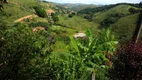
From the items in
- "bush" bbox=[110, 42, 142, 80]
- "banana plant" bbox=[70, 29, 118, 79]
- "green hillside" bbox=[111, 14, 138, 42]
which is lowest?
"green hillside" bbox=[111, 14, 138, 42]

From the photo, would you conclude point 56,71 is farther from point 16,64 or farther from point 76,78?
point 16,64

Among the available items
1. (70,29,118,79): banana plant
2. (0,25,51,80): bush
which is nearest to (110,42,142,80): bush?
(0,25,51,80): bush

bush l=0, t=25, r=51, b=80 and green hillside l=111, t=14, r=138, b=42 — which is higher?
bush l=0, t=25, r=51, b=80

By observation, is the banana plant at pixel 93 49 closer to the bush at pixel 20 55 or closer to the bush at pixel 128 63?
the bush at pixel 128 63

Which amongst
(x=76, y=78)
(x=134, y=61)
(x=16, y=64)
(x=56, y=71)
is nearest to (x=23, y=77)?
(x=16, y=64)

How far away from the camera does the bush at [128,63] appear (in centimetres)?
891

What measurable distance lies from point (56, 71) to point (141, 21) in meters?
4.36

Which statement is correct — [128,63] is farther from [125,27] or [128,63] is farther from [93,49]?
[125,27]

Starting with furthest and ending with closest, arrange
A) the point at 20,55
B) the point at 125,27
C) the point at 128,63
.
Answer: the point at 125,27, the point at 128,63, the point at 20,55

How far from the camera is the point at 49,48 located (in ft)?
34.6

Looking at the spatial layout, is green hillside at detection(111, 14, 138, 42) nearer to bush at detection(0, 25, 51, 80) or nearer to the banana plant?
the banana plant

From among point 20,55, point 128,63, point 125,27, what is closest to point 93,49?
point 128,63

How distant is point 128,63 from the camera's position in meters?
9.05

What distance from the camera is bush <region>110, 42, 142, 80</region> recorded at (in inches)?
351
